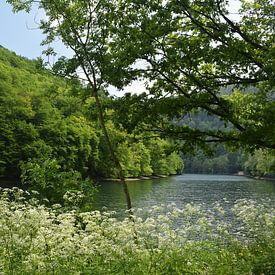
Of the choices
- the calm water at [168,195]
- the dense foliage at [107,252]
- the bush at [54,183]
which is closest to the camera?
the dense foliage at [107,252]

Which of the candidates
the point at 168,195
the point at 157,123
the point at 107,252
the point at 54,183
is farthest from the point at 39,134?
the point at 107,252

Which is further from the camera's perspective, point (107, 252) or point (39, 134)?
point (39, 134)

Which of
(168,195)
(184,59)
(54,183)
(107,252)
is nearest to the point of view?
(107,252)

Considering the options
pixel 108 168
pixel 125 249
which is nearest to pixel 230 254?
pixel 125 249

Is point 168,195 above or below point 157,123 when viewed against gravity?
below

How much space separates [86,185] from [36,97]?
201 ft

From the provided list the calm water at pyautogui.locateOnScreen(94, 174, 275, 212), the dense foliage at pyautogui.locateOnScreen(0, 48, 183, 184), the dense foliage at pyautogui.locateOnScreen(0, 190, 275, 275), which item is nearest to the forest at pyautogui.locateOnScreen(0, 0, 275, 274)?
the dense foliage at pyautogui.locateOnScreen(0, 190, 275, 275)

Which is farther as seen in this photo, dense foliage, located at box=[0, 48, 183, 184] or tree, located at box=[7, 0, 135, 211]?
dense foliage, located at box=[0, 48, 183, 184]

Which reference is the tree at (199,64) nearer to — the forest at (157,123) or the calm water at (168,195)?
the forest at (157,123)

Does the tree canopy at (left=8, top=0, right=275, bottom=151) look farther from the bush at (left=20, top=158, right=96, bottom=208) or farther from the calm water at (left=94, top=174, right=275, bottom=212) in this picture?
the calm water at (left=94, top=174, right=275, bottom=212)

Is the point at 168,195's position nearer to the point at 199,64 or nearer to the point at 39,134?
the point at 39,134

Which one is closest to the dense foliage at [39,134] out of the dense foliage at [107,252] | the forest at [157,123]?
the forest at [157,123]

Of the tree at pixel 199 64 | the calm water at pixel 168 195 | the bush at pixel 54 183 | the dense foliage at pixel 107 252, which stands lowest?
the calm water at pixel 168 195

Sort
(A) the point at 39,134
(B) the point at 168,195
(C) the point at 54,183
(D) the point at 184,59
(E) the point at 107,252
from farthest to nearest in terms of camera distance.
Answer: (A) the point at 39,134, (B) the point at 168,195, (C) the point at 54,183, (D) the point at 184,59, (E) the point at 107,252
